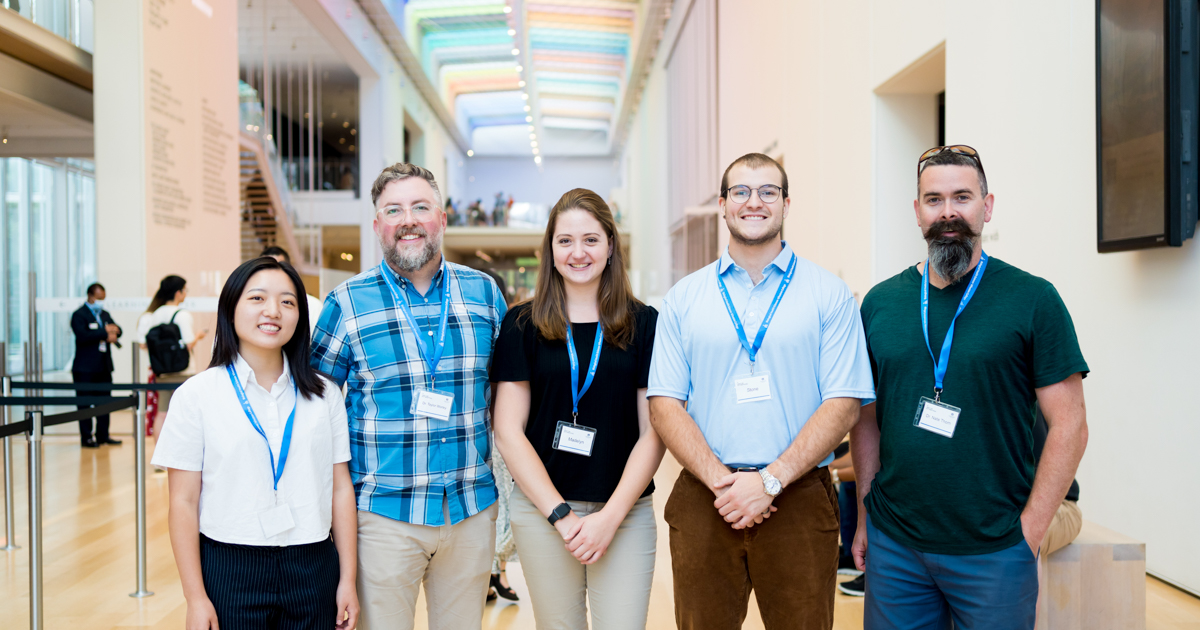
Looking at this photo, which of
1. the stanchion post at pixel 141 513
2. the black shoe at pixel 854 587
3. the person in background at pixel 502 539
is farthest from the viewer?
the stanchion post at pixel 141 513

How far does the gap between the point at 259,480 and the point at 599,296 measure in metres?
1.06

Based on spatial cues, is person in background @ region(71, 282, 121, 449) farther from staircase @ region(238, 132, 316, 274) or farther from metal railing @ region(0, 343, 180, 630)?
staircase @ region(238, 132, 316, 274)

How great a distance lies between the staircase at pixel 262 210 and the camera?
1455 centimetres

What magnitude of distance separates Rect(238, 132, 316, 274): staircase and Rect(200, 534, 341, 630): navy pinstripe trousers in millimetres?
13475

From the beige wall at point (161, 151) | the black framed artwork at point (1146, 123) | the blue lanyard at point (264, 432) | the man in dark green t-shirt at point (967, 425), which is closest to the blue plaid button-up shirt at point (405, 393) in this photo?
the blue lanyard at point (264, 432)

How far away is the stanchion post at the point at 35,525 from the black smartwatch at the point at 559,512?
8.51ft

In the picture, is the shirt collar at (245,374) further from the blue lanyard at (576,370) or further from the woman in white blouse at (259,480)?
the blue lanyard at (576,370)

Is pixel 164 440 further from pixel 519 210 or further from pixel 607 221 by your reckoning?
pixel 519 210

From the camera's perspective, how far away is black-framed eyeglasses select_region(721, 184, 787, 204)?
2.11 m

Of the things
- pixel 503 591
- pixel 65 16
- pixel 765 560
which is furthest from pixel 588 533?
pixel 65 16

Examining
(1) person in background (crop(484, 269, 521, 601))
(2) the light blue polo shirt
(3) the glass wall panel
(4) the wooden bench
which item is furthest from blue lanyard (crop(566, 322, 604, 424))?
(3) the glass wall panel

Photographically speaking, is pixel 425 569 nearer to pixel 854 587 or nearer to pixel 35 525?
pixel 35 525

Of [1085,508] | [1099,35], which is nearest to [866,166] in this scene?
[1099,35]

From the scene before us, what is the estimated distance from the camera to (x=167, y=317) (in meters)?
7.86
